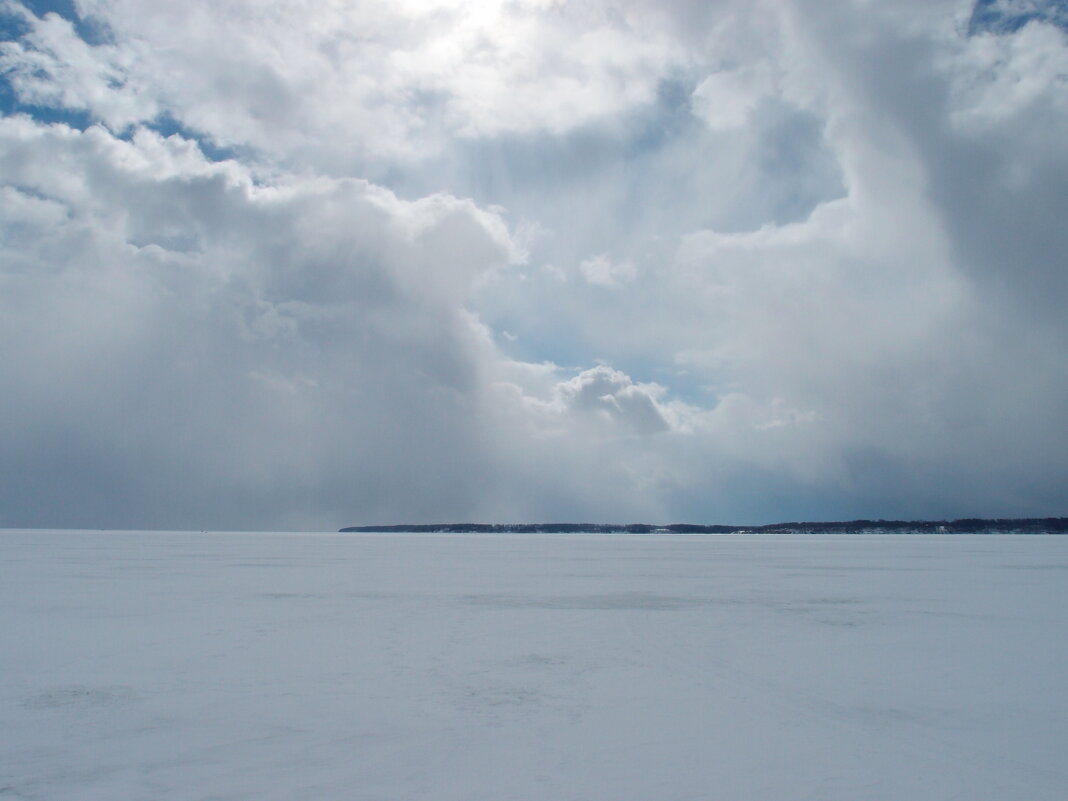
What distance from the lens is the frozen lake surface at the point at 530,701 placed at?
8016mm

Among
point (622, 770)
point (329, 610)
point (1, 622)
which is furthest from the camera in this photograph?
point (329, 610)

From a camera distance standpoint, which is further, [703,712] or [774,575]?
[774,575]

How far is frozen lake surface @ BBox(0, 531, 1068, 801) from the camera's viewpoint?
8016mm

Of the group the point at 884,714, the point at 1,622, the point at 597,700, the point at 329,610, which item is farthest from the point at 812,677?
the point at 1,622

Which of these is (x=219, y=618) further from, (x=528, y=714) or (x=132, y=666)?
(x=528, y=714)

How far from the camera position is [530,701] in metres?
11.2

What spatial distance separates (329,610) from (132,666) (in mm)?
7735

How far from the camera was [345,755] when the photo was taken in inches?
345

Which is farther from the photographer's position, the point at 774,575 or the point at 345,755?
the point at 774,575

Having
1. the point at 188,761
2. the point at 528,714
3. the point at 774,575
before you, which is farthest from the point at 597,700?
the point at 774,575

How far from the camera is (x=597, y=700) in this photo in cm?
1127

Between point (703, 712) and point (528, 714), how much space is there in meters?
2.47

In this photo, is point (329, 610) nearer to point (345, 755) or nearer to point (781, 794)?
point (345, 755)

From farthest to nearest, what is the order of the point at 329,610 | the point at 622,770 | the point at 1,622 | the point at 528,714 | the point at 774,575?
the point at 774,575 → the point at 329,610 → the point at 1,622 → the point at 528,714 → the point at 622,770
